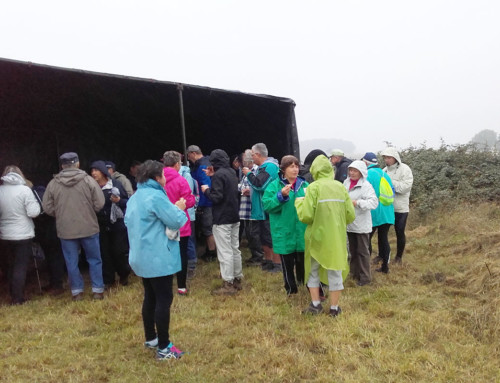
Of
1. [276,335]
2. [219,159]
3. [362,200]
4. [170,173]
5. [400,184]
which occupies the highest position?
[219,159]

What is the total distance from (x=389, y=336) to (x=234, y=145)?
18.6ft

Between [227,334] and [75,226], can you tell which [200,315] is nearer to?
[227,334]

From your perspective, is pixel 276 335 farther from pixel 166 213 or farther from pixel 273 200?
pixel 166 213

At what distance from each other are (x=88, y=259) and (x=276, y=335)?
8.45 feet

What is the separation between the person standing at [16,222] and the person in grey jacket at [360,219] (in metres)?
3.82

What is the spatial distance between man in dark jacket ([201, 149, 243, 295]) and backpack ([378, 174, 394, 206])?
190 cm

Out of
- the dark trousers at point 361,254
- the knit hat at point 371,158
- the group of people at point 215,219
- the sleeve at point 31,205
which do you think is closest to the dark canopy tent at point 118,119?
the group of people at point 215,219

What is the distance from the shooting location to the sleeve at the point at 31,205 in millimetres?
4902

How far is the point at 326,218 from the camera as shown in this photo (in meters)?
3.95

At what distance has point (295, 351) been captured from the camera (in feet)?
11.3

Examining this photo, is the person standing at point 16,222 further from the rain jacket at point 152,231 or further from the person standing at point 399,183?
the person standing at point 399,183

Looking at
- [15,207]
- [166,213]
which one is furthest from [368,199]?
[15,207]

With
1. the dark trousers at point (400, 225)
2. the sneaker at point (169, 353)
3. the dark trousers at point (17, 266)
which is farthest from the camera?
the dark trousers at point (400, 225)

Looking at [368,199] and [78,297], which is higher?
[368,199]
